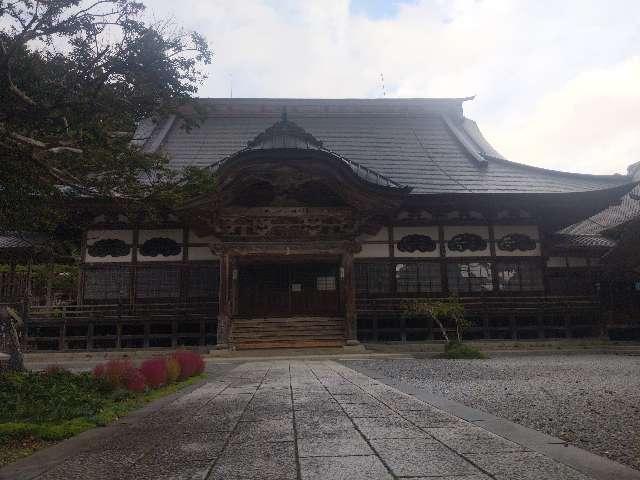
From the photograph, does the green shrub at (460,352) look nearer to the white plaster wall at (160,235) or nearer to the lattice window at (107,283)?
the white plaster wall at (160,235)

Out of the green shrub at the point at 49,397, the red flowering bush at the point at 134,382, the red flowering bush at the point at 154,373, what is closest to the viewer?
the green shrub at the point at 49,397

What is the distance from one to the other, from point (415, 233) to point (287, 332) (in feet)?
18.8

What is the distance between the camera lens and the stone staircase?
46.7ft

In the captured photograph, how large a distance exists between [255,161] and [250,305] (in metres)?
6.18

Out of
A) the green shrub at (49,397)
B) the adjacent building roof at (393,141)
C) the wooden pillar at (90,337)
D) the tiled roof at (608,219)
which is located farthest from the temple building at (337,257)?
the green shrub at (49,397)

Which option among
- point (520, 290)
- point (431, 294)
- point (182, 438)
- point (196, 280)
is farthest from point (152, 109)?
point (520, 290)

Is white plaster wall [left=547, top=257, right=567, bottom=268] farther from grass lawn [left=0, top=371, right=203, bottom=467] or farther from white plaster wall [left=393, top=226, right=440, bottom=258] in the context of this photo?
grass lawn [left=0, top=371, right=203, bottom=467]

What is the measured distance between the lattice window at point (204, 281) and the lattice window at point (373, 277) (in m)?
4.91

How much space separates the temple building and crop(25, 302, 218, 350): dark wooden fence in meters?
0.04

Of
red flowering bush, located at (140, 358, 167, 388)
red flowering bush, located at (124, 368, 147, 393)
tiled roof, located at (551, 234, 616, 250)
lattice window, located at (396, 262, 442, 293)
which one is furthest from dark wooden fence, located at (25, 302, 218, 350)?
tiled roof, located at (551, 234, 616, 250)

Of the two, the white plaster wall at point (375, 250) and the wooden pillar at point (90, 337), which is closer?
the wooden pillar at point (90, 337)

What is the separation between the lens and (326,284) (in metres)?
17.6

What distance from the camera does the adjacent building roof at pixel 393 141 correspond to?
16781mm

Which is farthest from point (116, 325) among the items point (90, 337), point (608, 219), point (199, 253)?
point (608, 219)
